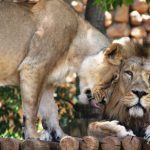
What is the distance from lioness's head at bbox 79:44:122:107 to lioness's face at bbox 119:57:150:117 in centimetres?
23

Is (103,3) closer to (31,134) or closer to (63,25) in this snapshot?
(63,25)

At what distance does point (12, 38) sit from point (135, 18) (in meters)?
4.23

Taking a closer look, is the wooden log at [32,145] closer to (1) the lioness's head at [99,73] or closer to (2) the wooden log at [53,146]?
(2) the wooden log at [53,146]

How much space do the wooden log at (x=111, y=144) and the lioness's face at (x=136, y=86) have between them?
71 centimetres

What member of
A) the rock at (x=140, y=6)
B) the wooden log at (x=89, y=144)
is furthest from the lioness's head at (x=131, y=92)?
the rock at (x=140, y=6)

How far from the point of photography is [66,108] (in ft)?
23.7

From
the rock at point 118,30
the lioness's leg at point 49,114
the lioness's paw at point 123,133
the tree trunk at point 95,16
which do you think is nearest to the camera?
the lioness's paw at point 123,133

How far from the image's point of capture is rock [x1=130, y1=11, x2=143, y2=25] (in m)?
9.48

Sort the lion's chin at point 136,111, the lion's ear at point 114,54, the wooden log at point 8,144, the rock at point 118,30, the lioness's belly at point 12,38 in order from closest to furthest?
1. the wooden log at point 8,144
2. the lion's chin at point 136,111
3. the lion's ear at point 114,54
4. the lioness's belly at point 12,38
5. the rock at point 118,30

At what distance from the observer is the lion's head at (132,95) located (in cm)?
477

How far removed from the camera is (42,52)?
5.52m

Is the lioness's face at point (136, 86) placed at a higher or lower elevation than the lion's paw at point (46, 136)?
higher

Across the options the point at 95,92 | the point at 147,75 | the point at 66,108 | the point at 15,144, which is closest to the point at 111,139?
the point at 15,144

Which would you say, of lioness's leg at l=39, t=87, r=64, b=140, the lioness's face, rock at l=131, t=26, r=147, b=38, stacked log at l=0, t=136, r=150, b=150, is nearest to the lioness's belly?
lioness's leg at l=39, t=87, r=64, b=140
